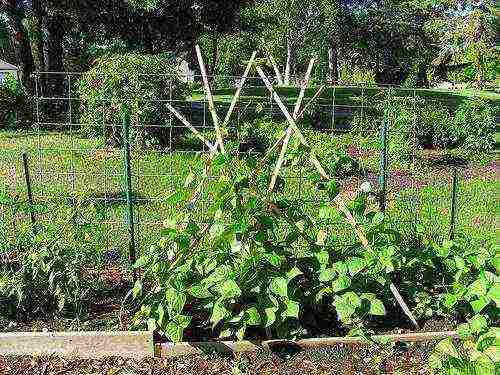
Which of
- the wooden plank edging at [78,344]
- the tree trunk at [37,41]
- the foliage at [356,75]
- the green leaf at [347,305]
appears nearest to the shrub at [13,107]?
the tree trunk at [37,41]

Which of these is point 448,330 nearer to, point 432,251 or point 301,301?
point 432,251

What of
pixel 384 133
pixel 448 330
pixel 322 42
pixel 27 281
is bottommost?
pixel 448 330

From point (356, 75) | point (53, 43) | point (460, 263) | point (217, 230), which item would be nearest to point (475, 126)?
point (460, 263)

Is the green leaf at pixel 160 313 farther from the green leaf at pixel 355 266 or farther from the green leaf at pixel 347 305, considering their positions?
the green leaf at pixel 355 266

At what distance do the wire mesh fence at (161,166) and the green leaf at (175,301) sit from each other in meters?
0.99

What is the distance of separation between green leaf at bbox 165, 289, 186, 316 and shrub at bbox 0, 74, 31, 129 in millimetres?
15610

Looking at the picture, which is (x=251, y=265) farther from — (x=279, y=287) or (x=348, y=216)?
(x=348, y=216)

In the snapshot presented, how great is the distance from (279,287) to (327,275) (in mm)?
336

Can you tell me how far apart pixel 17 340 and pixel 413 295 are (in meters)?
2.59

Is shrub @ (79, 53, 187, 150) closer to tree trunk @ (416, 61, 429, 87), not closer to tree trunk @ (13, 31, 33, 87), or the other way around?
tree trunk @ (13, 31, 33, 87)

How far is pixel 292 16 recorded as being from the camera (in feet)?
137

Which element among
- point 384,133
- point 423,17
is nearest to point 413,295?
point 384,133

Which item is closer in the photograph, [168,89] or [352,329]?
[352,329]

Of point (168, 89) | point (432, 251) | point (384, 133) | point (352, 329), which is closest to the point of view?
point (352, 329)
